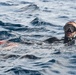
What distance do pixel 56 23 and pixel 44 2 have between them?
6.90m

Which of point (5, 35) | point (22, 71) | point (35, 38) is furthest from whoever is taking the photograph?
point (5, 35)

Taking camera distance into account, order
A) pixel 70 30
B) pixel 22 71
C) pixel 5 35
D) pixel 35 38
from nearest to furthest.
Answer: pixel 22 71 → pixel 70 30 → pixel 35 38 → pixel 5 35

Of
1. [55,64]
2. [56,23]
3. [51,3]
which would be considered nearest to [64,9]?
[51,3]

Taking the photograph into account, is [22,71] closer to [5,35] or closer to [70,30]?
[70,30]

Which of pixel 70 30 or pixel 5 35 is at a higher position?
pixel 70 30

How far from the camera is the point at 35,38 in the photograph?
12062 millimetres

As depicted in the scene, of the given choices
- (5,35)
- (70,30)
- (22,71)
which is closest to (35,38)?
(5,35)

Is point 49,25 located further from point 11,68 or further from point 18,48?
point 11,68

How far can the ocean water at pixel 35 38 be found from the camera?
342 inches

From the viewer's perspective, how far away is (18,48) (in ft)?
34.0

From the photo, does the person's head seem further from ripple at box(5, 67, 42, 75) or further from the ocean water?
ripple at box(5, 67, 42, 75)

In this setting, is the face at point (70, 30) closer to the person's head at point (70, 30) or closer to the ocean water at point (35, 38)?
the person's head at point (70, 30)

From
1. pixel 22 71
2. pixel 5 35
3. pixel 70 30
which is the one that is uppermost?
pixel 70 30

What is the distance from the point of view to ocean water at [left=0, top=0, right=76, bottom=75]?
28.5 ft
